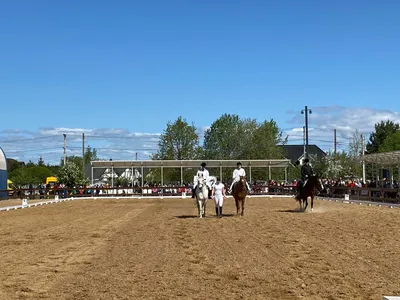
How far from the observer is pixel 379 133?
11094 centimetres

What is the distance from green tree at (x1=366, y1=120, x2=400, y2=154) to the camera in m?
110

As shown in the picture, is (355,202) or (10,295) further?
(355,202)

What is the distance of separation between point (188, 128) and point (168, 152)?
4409 millimetres

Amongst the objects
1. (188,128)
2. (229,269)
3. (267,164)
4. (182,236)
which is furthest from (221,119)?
(229,269)

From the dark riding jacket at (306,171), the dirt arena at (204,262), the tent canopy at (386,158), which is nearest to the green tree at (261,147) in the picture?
the tent canopy at (386,158)

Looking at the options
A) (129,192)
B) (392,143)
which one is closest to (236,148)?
(392,143)

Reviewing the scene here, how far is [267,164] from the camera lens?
7019 centimetres

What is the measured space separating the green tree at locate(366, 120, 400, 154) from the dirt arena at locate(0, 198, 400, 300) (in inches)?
3634

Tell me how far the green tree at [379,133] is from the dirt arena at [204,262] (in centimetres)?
9230

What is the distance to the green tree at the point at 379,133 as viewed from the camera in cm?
10956

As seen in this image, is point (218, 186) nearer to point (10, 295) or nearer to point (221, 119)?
point (10, 295)

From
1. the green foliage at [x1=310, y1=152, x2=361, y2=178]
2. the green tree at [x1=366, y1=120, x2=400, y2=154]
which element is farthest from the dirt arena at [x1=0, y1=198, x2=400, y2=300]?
the green tree at [x1=366, y1=120, x2=400, y2=154]

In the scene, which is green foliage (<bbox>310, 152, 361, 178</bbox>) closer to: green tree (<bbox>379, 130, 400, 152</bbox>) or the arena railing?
green tree (<bbox>379, 130, 400, 152</bbox>)

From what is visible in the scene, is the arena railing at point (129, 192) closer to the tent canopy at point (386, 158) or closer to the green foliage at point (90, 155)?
the tent canopy at point (386, 158)
